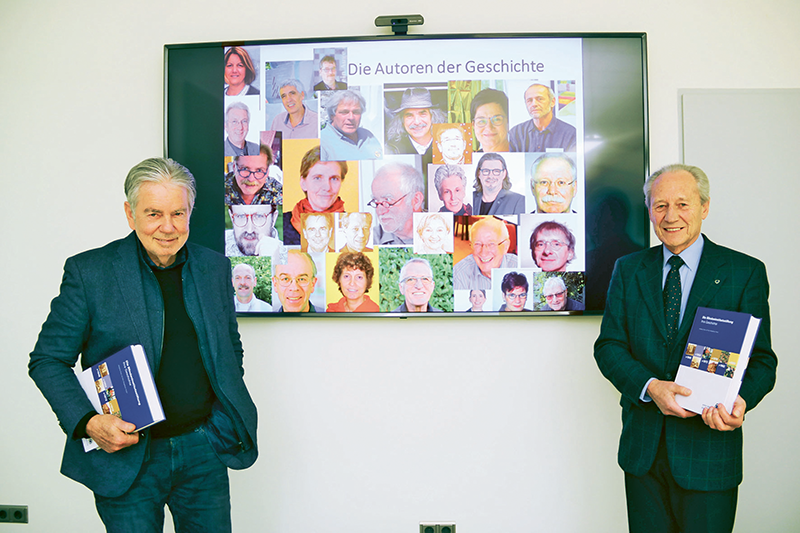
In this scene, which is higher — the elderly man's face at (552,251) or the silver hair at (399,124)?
the silver hair at (399,124)

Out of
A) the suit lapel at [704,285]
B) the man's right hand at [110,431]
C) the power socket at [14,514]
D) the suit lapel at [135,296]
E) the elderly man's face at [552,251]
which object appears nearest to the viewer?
the man's right hand at [110,431]

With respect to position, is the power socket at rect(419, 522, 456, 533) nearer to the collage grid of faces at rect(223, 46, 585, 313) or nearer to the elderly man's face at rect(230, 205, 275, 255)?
the collage grid of faces at rect(223, 46, 585, 313)

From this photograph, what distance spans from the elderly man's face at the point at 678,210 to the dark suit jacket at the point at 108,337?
161 centimetres

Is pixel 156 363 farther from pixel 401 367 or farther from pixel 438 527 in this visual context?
pixel 438 527

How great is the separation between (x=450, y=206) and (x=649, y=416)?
1202 mm

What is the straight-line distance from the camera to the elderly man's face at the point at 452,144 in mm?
2346

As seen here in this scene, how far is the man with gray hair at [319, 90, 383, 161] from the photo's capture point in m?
2.37

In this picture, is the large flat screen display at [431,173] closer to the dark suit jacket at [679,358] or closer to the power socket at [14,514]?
the dark suit jacket at [679,358]

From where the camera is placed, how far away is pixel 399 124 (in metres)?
2.36

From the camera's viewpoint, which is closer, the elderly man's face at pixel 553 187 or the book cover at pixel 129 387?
the book cover at pixel 129 387

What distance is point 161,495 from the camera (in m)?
1.60

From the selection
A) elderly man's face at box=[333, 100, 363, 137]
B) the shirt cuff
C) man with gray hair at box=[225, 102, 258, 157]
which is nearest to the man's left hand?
the shirt cuff

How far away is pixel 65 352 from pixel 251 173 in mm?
1181

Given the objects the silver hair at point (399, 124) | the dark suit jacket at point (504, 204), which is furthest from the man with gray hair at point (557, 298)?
the silver hair at point (399, 124)
